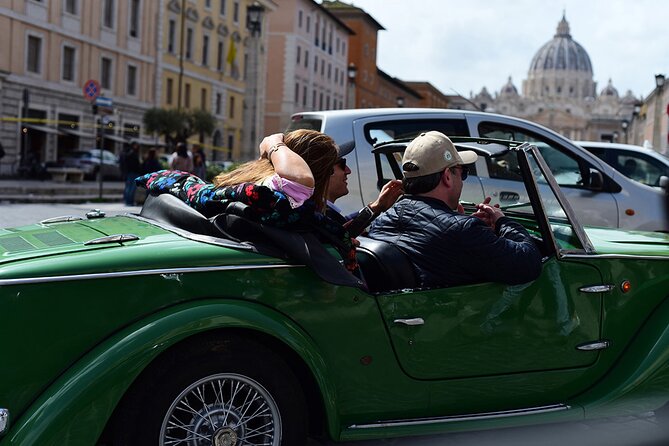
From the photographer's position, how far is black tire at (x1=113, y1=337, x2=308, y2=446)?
9.95 ft

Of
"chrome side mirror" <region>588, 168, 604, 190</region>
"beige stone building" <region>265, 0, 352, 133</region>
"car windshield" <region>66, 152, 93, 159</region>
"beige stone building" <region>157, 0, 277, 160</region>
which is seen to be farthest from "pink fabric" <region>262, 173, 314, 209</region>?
Answer: "beige stone building" <region>265, 0, 352, 133</region>

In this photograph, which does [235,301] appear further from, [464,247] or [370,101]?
[370,101]

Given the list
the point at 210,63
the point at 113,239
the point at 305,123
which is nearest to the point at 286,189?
the point at 113,239

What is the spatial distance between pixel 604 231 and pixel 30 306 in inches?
125

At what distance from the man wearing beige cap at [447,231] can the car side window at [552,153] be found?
458 cm

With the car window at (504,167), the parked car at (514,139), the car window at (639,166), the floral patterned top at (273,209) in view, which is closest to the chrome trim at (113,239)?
the floral patterned top at (273,209)

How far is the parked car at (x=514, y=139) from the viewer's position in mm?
7832

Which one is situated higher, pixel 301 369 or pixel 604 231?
pixel 604 231

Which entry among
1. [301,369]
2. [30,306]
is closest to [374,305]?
[301,369]

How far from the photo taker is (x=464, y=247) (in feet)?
11.9

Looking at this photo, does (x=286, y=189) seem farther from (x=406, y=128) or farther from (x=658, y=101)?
(x=658, y=101)

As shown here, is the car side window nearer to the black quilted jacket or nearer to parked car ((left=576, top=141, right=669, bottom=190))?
parked car ((left=576, top=141, right=669, bottom=190))

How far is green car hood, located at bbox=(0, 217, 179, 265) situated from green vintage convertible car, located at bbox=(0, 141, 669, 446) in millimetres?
16

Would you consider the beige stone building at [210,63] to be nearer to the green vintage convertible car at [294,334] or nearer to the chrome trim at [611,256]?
the chrome trim at [611,256]
